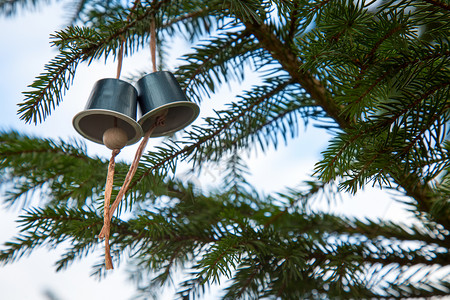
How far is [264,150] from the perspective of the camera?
638mm

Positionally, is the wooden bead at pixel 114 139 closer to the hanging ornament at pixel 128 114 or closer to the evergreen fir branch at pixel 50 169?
the hanging ornament at pixel 128 114

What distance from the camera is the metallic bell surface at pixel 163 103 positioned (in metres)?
0.41

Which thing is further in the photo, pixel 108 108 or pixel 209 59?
pixel 209 59

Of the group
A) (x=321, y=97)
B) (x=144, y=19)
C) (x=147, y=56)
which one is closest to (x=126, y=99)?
(x=144, y=19)

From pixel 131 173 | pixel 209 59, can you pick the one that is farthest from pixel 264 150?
pixel 131 173

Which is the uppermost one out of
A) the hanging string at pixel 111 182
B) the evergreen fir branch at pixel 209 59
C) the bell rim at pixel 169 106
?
the evergreen fir branch at pixel 209 59

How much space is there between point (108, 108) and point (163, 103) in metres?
0.05

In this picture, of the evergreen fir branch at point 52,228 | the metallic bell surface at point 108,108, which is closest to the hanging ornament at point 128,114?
the metallic bell surface at point 108,108

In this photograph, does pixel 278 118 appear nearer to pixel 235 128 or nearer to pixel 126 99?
pixel 235 128

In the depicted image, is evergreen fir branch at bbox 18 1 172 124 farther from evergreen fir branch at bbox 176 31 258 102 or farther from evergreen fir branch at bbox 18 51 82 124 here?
evergreen fir branch at bbox 176 31 258 102

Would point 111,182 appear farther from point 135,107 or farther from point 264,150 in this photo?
point 264,150

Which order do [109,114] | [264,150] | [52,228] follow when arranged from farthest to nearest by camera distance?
[264,150] < [52,228] < [109,114]

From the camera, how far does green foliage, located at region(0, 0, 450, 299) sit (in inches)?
13.6

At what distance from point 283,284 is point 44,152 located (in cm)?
38
